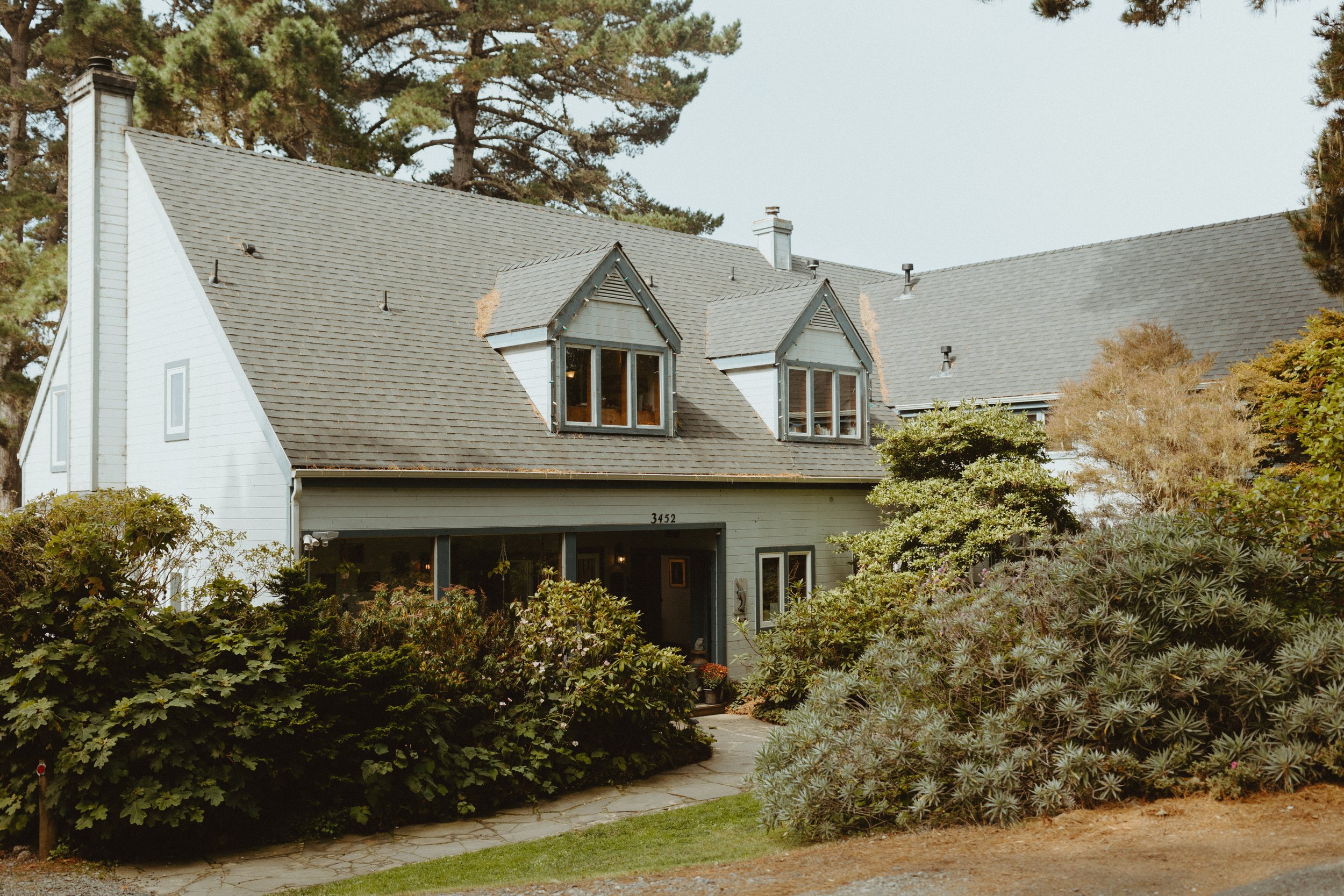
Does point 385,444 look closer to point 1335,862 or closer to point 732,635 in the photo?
point 732,635

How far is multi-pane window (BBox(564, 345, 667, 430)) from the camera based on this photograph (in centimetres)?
1622

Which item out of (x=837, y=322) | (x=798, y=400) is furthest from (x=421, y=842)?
(x=837, y=322)

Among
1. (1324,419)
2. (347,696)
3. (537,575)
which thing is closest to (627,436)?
(537,575)

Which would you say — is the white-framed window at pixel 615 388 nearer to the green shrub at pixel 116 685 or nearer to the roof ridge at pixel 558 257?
the roof ridge at pixel 558 257

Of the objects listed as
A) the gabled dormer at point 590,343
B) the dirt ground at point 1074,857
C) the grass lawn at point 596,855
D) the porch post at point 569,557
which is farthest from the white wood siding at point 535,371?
the dirt ground at point 1074,857

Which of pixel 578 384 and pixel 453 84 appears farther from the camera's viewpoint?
pixel 453 84

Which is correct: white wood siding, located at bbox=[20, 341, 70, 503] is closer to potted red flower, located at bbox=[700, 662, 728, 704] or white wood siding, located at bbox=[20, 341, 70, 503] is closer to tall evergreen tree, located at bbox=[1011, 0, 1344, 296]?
potted red flower, located at bbox=[700, 662, 728, 704]

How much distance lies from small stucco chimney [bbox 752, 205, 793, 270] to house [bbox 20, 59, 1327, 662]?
2.82 m

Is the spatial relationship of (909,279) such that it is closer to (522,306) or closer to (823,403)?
(823,403)

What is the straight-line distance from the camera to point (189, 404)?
574 inches

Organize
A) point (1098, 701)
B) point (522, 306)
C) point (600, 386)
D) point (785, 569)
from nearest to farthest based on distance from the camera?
1. point (1098, 701)
2. point (600, 386)
3. point (522, 306)
4. point (785, 569)

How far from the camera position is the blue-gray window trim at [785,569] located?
17578 mm

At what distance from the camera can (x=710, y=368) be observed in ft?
64.4

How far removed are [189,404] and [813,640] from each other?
31.2 ft
